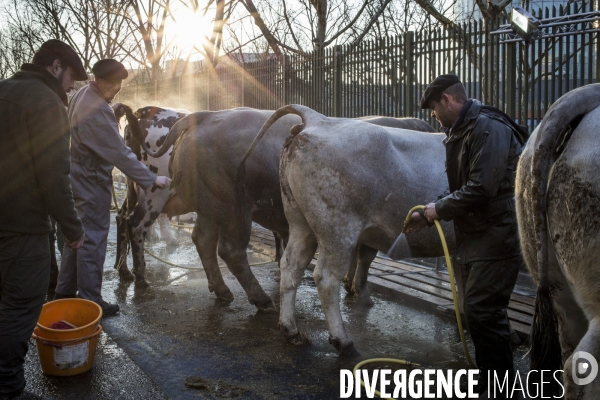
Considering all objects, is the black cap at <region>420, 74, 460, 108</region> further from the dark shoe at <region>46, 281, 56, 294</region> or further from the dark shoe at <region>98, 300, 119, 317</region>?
the dark shoe at <region>46, 281, 56, 294</region>

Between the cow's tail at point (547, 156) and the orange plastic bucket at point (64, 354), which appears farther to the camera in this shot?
the orange plastic bucket at point (64, 354)

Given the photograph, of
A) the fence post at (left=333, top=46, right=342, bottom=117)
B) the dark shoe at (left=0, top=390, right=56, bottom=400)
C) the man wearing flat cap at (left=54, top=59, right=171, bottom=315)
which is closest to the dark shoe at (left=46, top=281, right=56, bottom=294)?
the man wearing flat cap at (left=54, top=59, right=171, bottom=315)

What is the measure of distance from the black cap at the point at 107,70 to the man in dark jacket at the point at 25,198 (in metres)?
2.06

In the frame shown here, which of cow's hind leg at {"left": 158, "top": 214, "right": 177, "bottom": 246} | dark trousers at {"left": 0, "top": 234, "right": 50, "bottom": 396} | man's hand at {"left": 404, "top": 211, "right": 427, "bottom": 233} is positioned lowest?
cow's hind leg at {"left": 158, "top": 214, "right": 177, "bottom": 246}

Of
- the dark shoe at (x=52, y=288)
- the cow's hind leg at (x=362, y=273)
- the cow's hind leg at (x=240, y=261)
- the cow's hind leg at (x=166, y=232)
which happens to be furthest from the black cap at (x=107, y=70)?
the cow's hind leg at (x=166, y=232)

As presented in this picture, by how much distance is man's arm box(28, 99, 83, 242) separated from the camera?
4121 mm

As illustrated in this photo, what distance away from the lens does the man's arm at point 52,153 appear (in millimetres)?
4121

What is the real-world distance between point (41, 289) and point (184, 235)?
8.21 meters

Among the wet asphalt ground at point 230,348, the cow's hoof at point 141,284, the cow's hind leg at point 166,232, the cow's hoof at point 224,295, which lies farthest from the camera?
the cow's hind leg at point 166,232

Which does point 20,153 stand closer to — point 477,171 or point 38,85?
point 38,85

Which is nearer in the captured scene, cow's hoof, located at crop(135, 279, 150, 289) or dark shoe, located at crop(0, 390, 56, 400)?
dark shoe, located at crop(0, 390, 56, 400)

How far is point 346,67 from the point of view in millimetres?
12602

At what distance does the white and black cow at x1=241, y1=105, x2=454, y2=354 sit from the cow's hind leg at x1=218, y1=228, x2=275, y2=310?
149 centimetres

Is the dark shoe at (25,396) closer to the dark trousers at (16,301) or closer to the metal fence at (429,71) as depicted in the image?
the dark trousers at (16,301)
